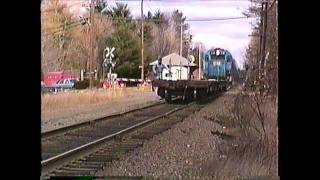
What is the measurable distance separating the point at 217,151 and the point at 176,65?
84cm

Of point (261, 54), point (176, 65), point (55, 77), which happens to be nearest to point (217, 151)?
point (176, 65)

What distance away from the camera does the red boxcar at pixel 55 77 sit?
3.36 metres

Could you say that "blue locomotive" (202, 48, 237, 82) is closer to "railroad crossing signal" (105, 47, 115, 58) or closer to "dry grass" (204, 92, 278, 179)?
"dry grass" (204, 92, 278, 179)

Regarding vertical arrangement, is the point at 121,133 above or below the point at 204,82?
below

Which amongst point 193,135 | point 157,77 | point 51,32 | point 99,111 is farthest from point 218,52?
point 99,111

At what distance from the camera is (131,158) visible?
5.27 m

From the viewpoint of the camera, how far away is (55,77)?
12.2 ft

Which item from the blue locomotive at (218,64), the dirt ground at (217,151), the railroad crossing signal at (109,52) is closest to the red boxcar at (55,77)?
the railroad crossing signal at (109,52)

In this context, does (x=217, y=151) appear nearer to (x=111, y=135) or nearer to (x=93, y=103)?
(x=93, y=103)

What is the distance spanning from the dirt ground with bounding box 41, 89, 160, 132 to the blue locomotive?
671 mm

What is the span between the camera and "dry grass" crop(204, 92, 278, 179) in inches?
141

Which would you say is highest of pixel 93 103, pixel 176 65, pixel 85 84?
pixel 176 65
